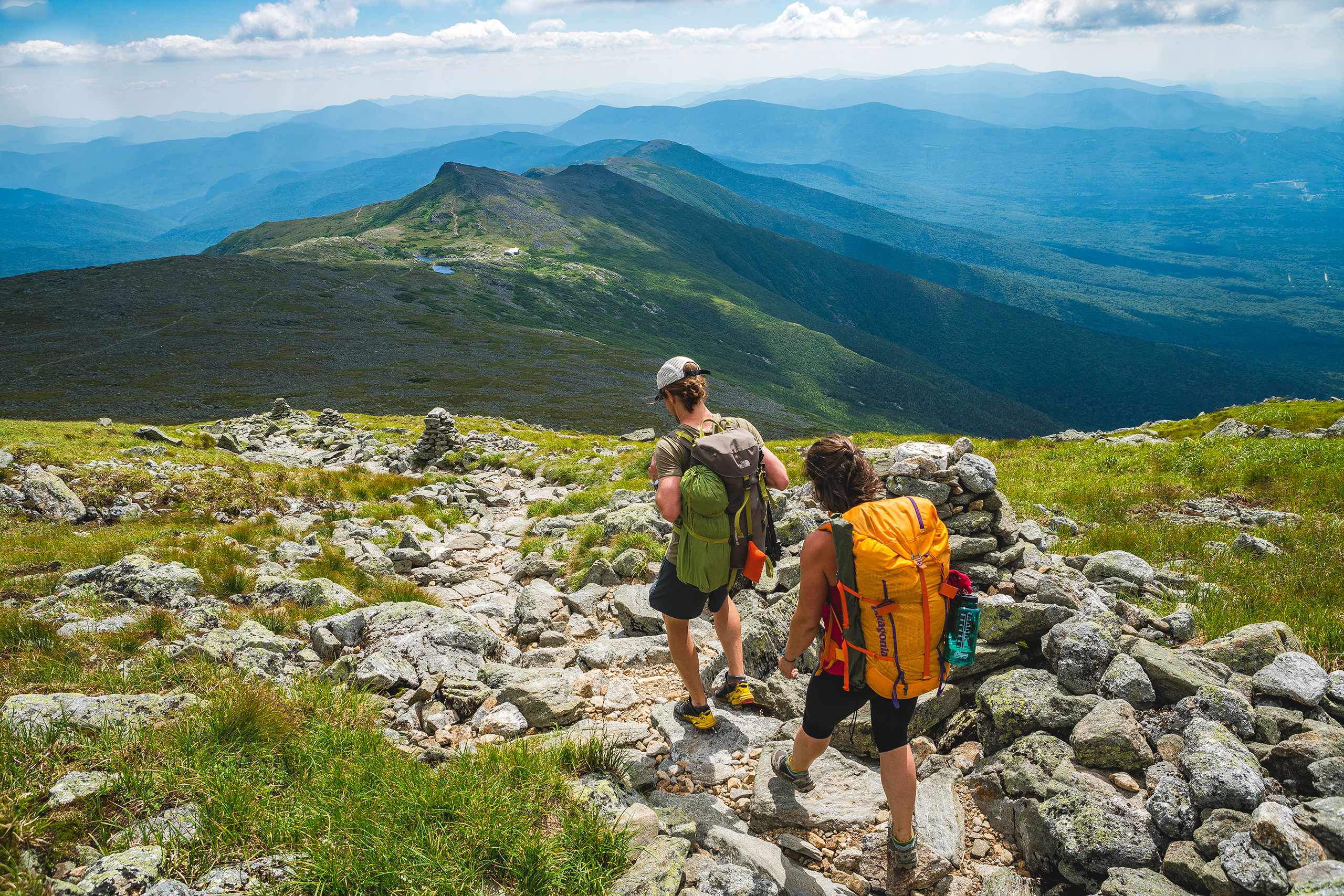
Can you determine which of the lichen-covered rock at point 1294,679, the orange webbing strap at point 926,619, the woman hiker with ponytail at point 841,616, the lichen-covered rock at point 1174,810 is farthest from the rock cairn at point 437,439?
the lichen-covered rock at point 1294,679

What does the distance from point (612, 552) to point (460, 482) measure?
39.4ft

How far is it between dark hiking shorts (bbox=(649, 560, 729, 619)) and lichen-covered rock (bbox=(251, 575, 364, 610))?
612 centimetres

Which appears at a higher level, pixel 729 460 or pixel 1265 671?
pixel 729 460

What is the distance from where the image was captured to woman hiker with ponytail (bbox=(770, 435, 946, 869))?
5027 mm

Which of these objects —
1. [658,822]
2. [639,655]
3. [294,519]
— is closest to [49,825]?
[658,822]

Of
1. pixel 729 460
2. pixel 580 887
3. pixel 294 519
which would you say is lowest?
pixel 294 519

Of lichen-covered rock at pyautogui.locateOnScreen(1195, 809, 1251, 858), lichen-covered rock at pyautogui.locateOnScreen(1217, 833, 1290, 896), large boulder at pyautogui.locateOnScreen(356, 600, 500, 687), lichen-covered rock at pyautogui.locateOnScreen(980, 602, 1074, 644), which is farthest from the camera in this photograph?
large boulder at pyautogui.locateOnScreen(356, 600, 500, 687)

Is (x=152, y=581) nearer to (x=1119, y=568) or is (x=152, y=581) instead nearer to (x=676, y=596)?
(x=676, y=596)

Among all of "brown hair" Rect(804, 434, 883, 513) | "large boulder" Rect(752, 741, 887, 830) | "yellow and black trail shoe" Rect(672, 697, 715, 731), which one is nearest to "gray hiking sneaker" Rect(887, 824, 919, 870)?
"large boulder" Rect(752, 741, 887, 830)

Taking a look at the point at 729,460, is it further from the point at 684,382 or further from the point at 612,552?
the point at 612,552

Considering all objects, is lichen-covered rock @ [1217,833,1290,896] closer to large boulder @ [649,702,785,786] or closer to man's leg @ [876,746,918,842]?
man's leg @ [876,746,918,842]

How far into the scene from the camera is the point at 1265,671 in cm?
578

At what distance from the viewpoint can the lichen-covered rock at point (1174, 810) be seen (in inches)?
187

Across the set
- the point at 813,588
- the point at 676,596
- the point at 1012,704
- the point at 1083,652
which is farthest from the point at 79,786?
the point at 1083,652
